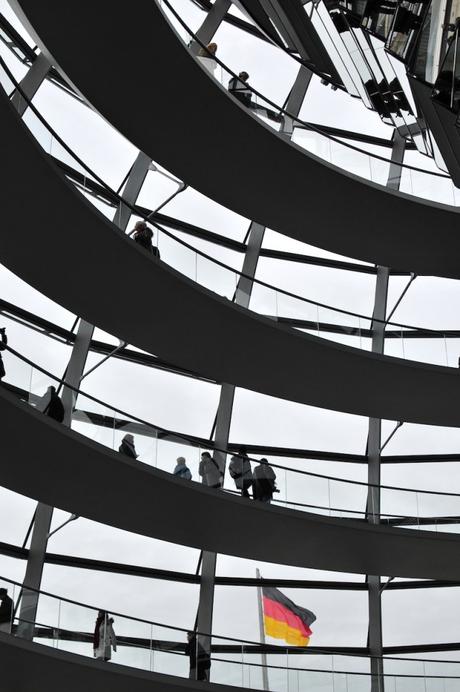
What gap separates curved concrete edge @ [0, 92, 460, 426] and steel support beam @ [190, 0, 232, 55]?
6571 mm

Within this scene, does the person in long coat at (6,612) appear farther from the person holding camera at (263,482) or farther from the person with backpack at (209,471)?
the person holding camera at (263,482)

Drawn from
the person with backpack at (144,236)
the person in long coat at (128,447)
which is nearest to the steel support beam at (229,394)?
the person with backpack at (144,236)

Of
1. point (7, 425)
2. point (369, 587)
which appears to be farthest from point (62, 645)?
point (369, 587)

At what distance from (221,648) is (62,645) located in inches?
203

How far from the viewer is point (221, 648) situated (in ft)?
73.2

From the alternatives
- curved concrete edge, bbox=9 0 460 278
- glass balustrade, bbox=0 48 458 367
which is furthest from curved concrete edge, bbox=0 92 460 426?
curved concrete edge, bbox=9 0 460 278

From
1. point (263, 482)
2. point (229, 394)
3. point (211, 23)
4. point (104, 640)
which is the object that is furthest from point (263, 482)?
point (211, 23)

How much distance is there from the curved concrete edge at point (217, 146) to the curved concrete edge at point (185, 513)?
5.62m

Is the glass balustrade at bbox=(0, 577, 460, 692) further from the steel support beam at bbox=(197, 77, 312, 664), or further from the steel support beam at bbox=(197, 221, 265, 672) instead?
the steel support beam at bbox=(197, 77, 312, 664)

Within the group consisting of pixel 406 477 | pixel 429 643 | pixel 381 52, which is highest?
pixel 381 52

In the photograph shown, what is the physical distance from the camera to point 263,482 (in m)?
22.2

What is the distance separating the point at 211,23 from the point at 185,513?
10844mm

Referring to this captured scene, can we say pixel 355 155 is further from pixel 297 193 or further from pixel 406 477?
pixel 406 477

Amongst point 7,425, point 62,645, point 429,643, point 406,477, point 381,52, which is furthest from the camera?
point 406,477
